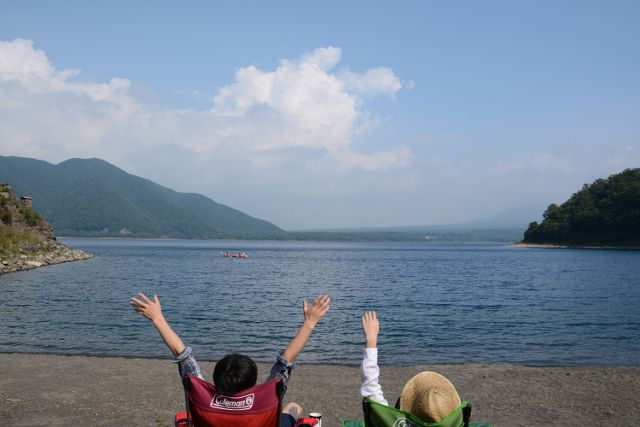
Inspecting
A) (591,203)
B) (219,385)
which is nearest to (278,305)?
(219,385)

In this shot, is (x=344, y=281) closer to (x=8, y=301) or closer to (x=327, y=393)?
(x=8, y=301)

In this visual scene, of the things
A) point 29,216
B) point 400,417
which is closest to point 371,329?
point 400,417

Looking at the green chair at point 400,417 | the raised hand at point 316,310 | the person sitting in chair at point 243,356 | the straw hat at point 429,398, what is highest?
the raised hand at point 316,310

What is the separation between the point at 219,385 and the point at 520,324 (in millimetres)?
24261

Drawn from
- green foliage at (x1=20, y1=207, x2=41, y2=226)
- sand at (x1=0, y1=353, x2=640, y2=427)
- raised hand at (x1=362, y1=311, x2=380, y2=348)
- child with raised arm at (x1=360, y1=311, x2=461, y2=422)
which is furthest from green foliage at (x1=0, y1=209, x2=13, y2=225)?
child with raised arm at (x1=360, y1=311, x2=461, y2=422)

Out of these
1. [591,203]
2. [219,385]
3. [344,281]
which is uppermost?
[591,203]

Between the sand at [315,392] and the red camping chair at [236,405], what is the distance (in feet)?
15.3

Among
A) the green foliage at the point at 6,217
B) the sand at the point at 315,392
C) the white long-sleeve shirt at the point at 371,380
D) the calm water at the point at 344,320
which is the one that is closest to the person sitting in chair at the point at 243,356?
the white long-sleeve shirt at the point at 371,380

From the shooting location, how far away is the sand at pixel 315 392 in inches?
354

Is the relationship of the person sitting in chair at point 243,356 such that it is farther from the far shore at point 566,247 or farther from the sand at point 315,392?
the far shore at point 566,247

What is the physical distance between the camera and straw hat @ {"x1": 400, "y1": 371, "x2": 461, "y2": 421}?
→ 411 cm

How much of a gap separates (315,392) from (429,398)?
721 centimetres

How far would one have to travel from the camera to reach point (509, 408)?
385 inches

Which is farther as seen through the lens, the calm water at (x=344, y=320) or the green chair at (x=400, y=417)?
the calm water at (x=344, y=320)
